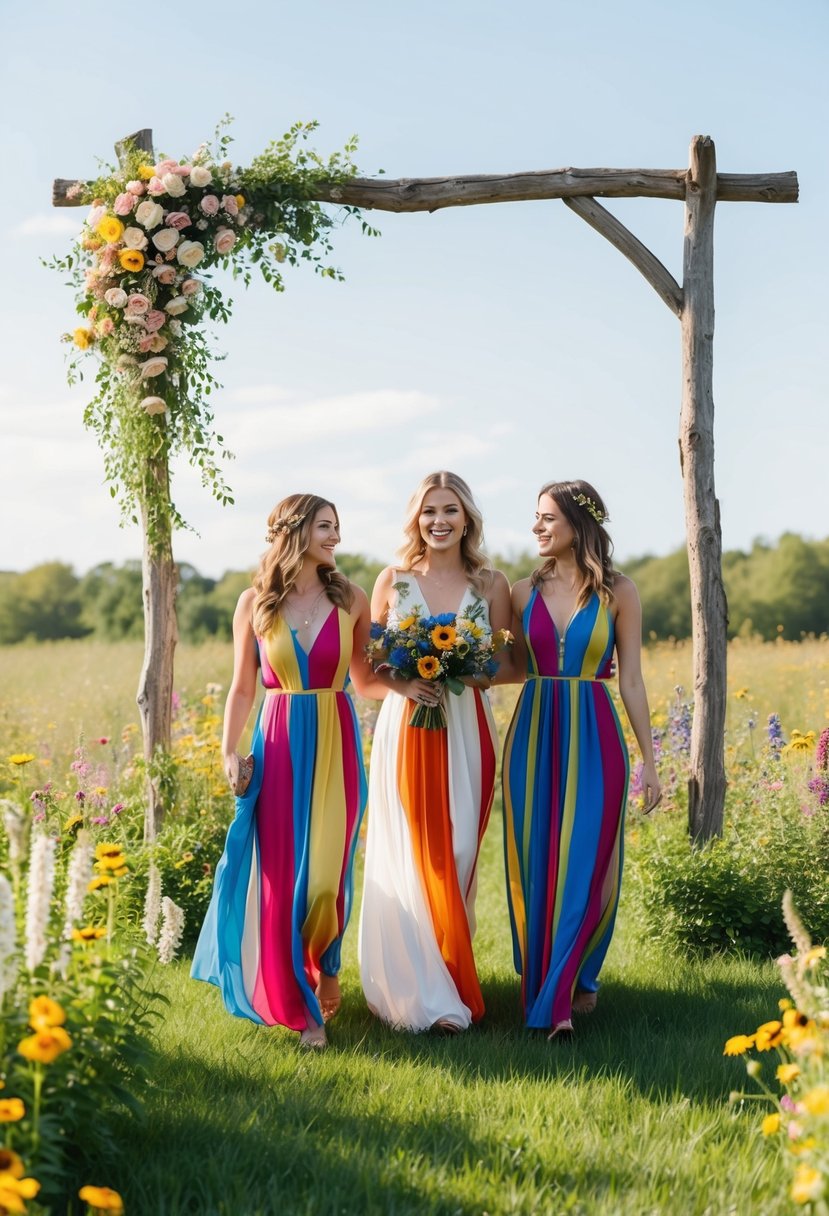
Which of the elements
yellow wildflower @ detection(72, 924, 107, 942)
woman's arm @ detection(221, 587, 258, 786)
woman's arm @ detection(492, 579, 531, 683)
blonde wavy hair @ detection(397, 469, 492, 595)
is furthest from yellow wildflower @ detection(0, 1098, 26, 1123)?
blonde wavy hair @ detection(397, 469, 492, 595)

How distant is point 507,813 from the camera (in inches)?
203

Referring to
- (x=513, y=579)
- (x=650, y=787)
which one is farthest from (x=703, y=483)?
(x=513, y=579)

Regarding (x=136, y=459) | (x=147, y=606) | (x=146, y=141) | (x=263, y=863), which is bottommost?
(x=263, y=863)

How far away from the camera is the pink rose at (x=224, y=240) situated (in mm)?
6145

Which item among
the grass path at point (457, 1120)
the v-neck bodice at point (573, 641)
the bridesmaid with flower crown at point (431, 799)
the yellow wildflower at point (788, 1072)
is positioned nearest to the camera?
the yellow wildflower at point (788, 1072)

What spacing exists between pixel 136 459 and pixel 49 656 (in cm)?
1126

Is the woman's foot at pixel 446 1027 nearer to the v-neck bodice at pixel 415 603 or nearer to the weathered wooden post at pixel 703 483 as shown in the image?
the v-neck bodice at pixel 415 603

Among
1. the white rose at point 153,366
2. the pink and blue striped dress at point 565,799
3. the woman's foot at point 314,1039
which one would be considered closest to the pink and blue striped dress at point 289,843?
the woman's foot at point 314,1039

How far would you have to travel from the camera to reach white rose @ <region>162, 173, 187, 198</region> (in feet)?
19.9

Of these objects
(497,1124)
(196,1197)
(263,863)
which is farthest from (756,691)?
(196,1197)

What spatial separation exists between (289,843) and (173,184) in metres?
3.37

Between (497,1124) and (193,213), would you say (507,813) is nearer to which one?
(497,1124)

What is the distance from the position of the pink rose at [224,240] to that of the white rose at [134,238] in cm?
37

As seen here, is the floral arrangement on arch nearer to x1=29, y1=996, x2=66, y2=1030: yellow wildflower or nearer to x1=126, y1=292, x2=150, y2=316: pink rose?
x1=126, y1=292, x2=150, y2=316: pink rose
